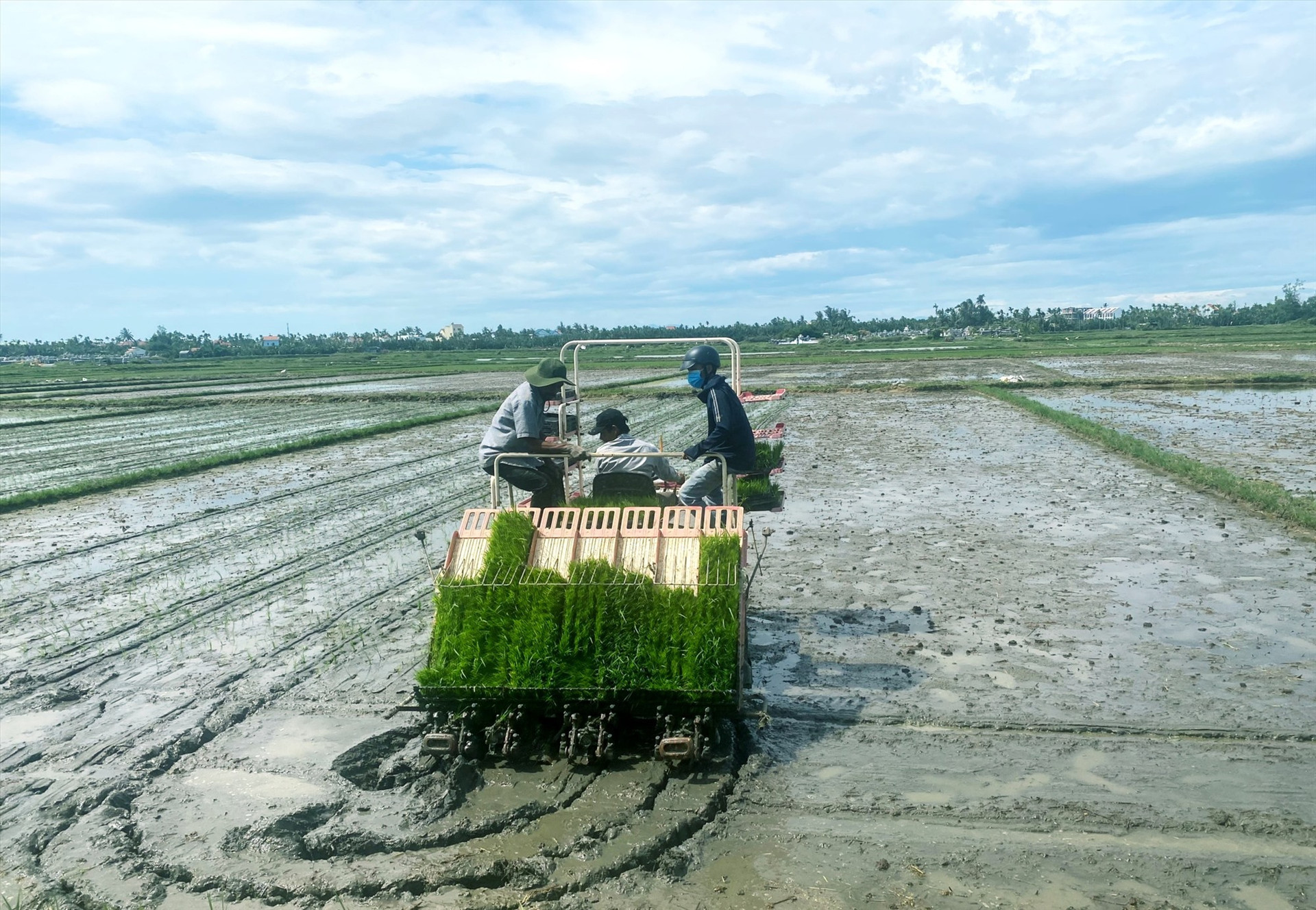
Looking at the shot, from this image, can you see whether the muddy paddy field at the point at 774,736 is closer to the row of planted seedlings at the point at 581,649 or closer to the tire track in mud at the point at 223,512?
the tire track in mud at the point at 223,512

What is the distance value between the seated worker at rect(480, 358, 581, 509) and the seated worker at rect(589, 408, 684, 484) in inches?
8.8

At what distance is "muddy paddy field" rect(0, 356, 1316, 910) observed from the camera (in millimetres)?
4203

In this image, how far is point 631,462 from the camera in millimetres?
7145

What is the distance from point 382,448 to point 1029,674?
55.5 ft

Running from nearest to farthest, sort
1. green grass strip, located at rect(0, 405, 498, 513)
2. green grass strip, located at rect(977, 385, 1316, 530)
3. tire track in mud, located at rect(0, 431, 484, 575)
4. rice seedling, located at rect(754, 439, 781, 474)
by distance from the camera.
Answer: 1. rice seedling, located at rect(754, 439, 781, 474)
2. tire track in mud, located at rect(0, 431, 484, 575)
3. green grass strip, located at rect(977, 385, 1316, 530)
4. green grass strip, located at rect(0, 405, 498, 513)

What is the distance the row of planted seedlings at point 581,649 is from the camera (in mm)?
5199

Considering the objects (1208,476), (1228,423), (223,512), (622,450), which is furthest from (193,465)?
(1228,423)

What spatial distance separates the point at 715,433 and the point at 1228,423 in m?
19.2

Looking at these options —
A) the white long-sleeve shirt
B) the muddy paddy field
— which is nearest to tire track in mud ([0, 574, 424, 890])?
the muddy paddy field

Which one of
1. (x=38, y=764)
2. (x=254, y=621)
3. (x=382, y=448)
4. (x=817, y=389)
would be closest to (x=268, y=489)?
Result: (x=382, y=448)

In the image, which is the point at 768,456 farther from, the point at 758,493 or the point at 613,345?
the point at 613,345

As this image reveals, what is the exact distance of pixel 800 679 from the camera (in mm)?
6488

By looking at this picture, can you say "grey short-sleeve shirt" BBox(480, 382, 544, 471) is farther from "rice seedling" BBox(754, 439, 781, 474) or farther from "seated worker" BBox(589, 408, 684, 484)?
"rice seedling" BBox(754, 439, 781, 474)

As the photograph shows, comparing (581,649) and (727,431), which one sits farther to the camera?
(727,431)
